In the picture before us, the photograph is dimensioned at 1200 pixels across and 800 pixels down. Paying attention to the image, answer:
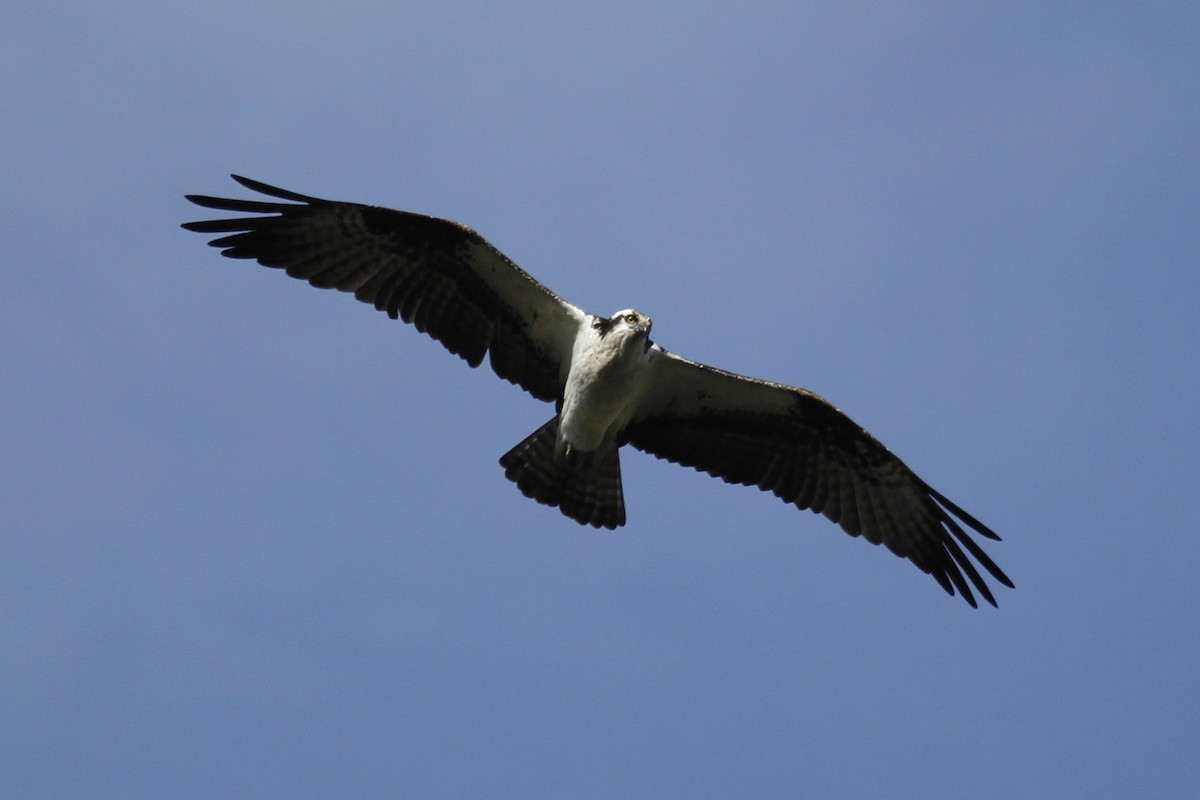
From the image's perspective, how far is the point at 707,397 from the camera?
44.5 ft

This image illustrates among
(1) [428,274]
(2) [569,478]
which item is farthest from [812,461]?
(1) [428,274]

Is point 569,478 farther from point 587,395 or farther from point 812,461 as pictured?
point 812,461

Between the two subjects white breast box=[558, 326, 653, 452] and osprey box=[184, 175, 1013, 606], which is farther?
osprey box=[184, 175, 1013, 606]

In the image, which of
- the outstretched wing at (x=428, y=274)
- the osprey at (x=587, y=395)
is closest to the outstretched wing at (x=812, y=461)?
the osprey at (x=587, y=395)

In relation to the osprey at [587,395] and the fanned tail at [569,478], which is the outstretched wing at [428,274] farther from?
the fanned tail at [569,478]

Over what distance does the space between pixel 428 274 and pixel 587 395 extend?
5.59 ft

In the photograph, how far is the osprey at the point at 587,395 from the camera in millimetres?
13109

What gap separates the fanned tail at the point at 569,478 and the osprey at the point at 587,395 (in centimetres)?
1

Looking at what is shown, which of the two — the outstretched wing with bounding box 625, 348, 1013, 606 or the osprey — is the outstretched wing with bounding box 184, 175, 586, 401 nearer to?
the osprey

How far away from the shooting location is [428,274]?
1336 centimetres

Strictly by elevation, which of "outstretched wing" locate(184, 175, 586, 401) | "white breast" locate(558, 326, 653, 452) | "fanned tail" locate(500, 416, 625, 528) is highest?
"outstretched wing" locate(184, 175, 586, 401)

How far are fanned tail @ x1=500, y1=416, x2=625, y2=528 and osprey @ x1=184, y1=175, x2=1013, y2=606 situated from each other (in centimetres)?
1

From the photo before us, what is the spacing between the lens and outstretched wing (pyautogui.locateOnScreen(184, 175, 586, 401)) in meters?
13.2

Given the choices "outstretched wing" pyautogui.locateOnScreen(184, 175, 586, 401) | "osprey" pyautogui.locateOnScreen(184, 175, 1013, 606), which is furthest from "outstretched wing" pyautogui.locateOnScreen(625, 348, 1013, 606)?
"outstretched wing" pyautogui.locateOnScreen(184, 175, 586, 401)
